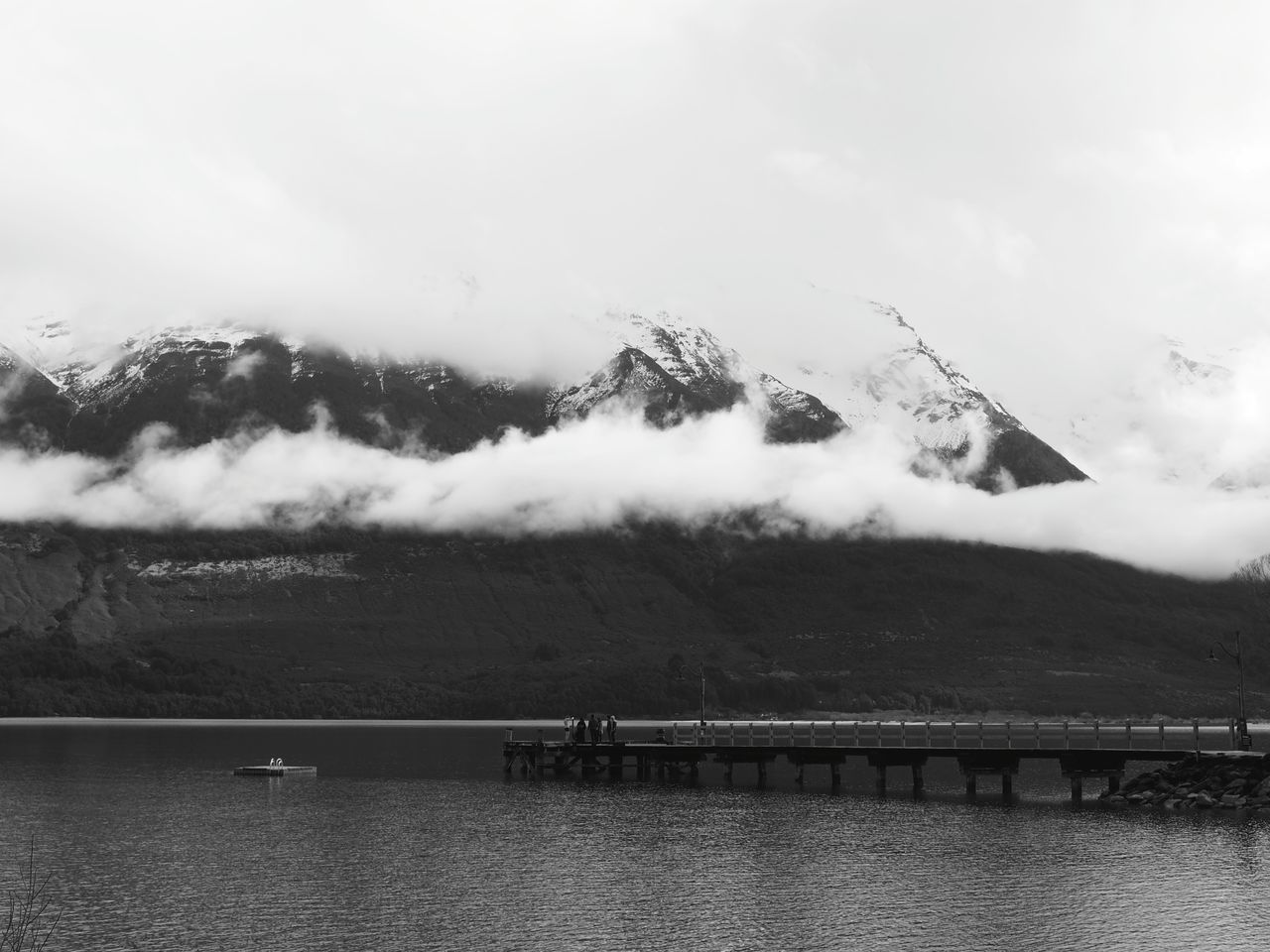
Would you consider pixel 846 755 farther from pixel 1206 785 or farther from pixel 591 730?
pixel 1206 785

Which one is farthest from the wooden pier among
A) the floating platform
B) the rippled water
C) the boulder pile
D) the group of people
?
the floating platform

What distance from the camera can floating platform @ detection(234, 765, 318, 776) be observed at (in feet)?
498

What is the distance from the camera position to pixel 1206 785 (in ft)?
361

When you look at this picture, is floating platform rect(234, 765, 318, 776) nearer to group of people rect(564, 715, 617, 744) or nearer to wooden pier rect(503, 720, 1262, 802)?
wooden pier rect(503, 720, 1262, 802)

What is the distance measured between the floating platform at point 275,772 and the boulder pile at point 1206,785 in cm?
7843

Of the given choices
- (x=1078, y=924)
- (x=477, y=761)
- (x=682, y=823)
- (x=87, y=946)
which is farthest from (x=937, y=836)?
(x=477, y=761)

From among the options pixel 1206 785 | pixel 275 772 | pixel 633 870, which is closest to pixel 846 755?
pixel 1206 785

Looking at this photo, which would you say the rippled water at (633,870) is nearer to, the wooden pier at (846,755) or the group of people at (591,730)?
the wooden pier at (846,755)

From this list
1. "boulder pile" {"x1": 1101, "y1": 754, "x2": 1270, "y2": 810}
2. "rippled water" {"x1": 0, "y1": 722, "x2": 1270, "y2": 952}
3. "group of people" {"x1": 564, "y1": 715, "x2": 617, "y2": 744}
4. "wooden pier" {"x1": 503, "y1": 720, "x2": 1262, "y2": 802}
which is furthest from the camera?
"group of people" {"x1": 564, "y1": 715, "x2": 617, "y2": 744}

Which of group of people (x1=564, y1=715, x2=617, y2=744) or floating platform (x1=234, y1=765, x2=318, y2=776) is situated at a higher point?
group of people (x1=564, y1=715, x2=617, y2=744)

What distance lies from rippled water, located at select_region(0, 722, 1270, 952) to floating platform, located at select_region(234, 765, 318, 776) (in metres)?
23.4

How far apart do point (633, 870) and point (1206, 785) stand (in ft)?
165

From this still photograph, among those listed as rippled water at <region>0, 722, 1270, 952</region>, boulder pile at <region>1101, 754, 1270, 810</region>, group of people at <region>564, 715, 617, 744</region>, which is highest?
group of people at <region>564, 715, 617, 744</region>

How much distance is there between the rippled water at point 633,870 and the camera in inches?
2522
